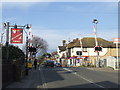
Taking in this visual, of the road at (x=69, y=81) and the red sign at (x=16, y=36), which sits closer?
the road at (x=69, y=81)

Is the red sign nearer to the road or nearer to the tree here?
the road

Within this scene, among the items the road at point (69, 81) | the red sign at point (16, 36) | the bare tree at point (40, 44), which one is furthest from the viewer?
the bare tree at point (40, 44)

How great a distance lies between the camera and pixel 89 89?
14.9 m

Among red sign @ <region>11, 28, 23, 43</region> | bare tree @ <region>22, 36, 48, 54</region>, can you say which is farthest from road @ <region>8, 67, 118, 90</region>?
bare tree @ <region>22, 36, 48, 54</region>

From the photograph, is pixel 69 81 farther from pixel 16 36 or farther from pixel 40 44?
pixel 40 44

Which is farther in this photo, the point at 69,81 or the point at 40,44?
the point at 40,44

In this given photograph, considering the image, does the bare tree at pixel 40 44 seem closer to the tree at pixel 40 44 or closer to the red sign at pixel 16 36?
the tree at pixel 40 44

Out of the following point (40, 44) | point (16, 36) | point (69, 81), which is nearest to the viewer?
point (69, 81)

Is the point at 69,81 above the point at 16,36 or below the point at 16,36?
below

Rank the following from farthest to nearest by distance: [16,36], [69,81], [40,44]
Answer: [40,44] → [16,36] → [69,81]

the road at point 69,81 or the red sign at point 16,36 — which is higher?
the red sign at point 16,36

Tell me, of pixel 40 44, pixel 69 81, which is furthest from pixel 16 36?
pixel 40 44

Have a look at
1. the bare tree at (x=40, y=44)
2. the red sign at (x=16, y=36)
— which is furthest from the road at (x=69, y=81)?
the bare tree at (x=40, y=44)

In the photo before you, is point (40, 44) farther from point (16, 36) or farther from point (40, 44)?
point (16, 36)
